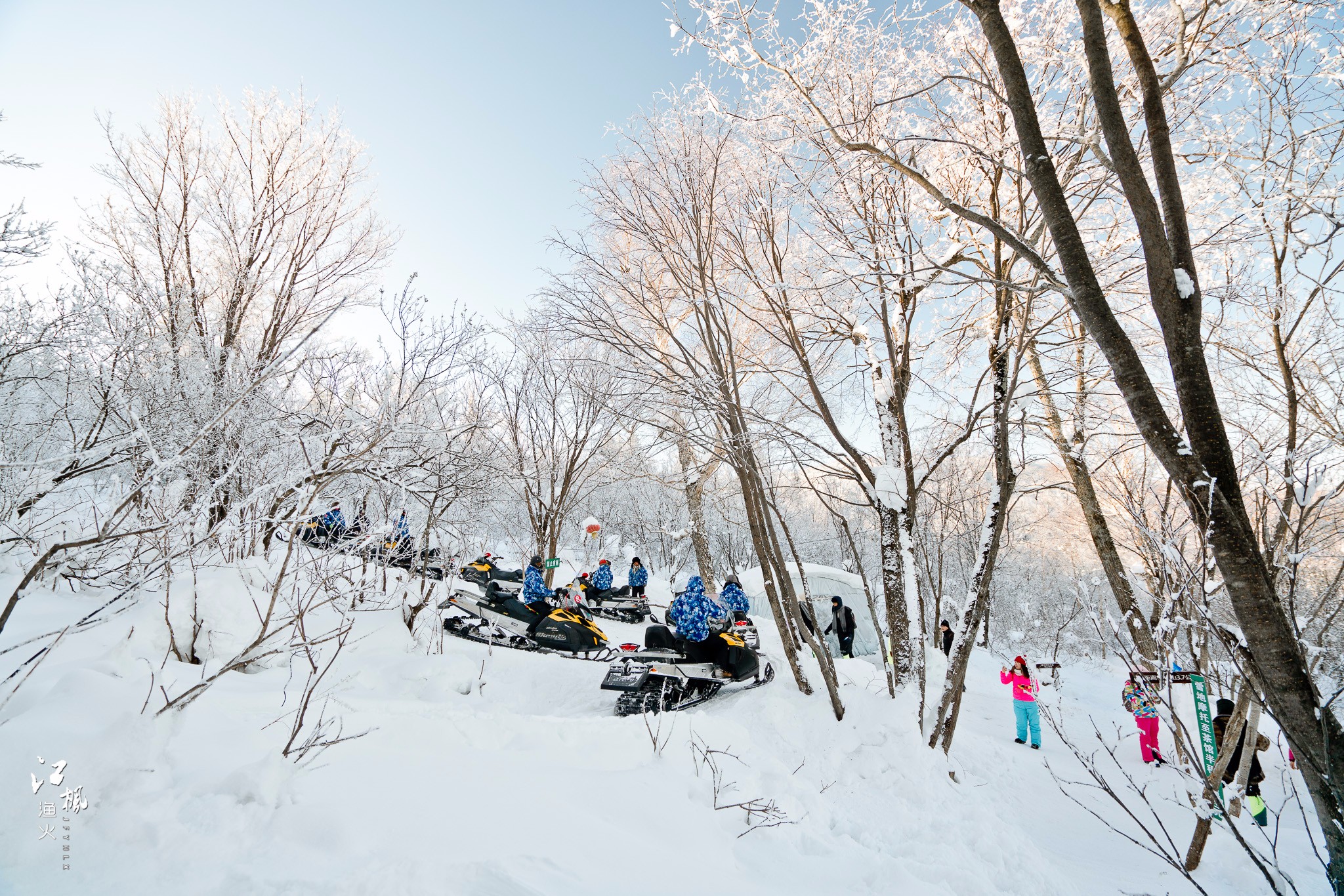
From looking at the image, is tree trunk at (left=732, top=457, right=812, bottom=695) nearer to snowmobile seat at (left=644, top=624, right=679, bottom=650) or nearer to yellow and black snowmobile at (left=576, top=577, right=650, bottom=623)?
snowmobile seat at (left=644, top=624, right=679, bottom=650)

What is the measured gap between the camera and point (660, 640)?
21.6ft

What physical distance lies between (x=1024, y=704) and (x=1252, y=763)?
9.81 ft

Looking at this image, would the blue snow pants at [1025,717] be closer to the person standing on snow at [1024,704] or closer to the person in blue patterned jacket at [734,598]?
the person standing on snow at [1024,704]

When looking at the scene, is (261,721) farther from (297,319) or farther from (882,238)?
(297,319)

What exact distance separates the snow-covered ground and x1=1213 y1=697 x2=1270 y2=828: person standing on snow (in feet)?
0.92

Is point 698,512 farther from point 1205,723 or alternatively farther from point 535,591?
point 1205,723

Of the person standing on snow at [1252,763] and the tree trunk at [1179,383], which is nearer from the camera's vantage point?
the tree trunk at [1179,383]

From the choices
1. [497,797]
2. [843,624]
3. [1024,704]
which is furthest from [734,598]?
[497,797]

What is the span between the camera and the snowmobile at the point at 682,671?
18.9 ft

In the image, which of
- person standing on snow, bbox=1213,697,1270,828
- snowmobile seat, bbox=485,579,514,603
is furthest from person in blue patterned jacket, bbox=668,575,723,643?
person standing on snow, bbox=1213,697,1270,828

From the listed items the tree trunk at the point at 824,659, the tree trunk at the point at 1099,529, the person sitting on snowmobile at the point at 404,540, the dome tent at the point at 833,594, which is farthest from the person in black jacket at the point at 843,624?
the person sitting on snowmobile at the point at 404,540

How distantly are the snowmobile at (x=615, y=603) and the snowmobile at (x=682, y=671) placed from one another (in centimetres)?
629

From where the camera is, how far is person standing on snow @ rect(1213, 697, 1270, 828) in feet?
14.4

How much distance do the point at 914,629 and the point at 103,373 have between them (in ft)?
27.7
